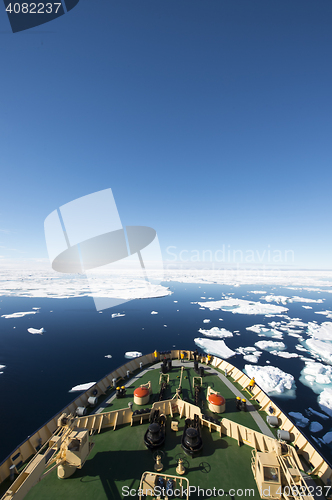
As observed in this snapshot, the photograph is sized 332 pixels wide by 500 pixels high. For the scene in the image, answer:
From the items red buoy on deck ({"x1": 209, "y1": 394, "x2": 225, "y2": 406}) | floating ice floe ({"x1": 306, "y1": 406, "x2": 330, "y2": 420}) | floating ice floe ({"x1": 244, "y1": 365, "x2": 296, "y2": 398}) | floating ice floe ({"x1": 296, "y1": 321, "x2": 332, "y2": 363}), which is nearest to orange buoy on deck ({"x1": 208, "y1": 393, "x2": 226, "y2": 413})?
red buoy on deck ({"x1": 209, "y1": 394, "x2": 225, "y2": 406})

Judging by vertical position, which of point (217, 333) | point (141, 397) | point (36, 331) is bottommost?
point (217, 333)

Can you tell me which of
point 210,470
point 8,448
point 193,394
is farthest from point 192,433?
point 8,448

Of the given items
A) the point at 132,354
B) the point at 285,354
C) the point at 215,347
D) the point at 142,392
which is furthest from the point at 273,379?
the point at 142,392

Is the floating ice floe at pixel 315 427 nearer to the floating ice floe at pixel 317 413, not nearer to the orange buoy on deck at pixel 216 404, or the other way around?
the floating ice floe at pixel 317 413

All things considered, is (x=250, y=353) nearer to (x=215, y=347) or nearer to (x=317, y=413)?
(x=215, y=347)

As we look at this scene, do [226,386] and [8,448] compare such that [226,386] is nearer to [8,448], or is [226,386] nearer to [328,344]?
[8,448]

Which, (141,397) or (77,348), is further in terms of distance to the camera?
(77,348)

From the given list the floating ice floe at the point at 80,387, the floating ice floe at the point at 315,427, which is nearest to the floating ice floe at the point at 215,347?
the floating ice floe at the point at 315,427
